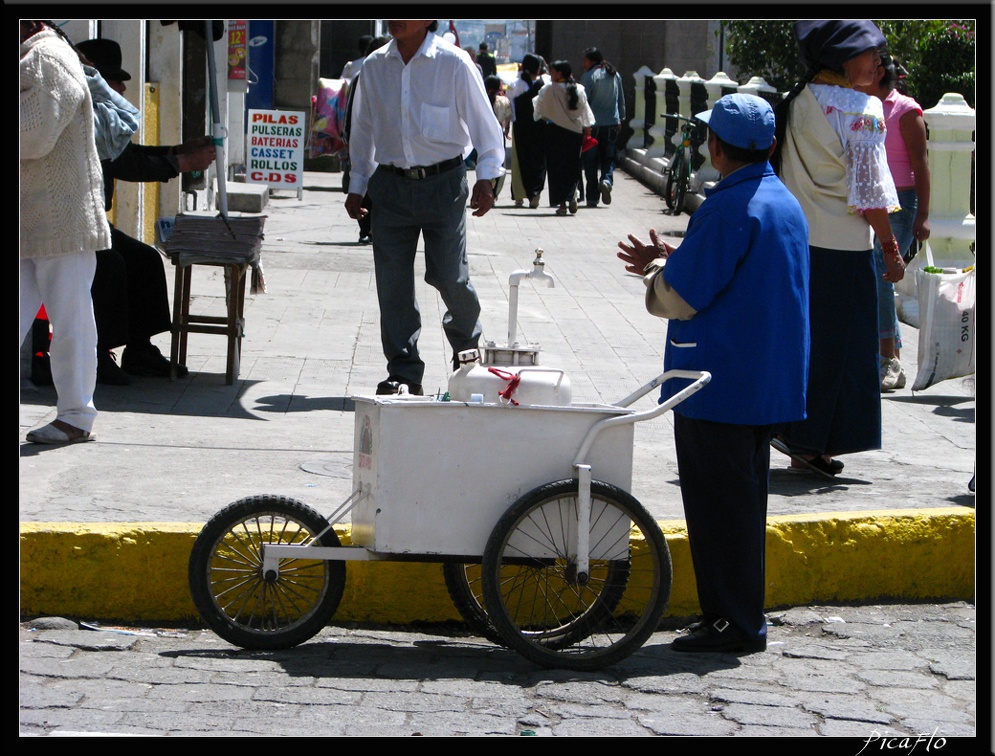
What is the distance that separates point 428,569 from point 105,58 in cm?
401

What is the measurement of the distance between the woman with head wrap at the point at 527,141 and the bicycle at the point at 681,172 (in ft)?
5.51

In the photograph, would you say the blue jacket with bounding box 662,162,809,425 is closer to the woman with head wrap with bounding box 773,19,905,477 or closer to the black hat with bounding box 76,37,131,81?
the woman with head wrap with bounding box 773,19,905,477

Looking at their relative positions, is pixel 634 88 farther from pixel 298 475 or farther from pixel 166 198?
pixel 298 475

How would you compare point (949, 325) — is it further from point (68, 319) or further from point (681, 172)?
point (681, 172)

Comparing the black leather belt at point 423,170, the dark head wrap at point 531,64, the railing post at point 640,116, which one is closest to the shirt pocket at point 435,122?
the black leather belt at point 423,170

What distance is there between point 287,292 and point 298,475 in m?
5.48

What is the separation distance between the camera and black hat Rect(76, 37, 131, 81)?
7535 millimetres

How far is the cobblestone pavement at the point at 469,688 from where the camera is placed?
150 inches

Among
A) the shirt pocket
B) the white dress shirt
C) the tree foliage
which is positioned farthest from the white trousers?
the tree foliage

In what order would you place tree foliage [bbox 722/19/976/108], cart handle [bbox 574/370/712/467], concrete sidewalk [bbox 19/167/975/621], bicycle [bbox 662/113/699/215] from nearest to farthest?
cart handle [bbox 574/370/712/467], concrete sidewalk [bbox 19/167/975/621], tree foliage [bbox 722/19/976/108], bicycle [bbox 662/113/699/215]

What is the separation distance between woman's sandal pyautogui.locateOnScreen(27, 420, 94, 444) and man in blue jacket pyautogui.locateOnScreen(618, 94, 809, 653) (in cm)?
283

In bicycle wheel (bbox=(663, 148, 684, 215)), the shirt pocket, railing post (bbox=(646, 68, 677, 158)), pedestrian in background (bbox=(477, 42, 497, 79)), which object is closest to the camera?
the shirt pocket
